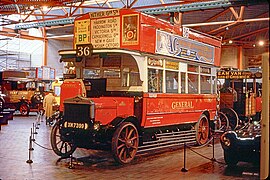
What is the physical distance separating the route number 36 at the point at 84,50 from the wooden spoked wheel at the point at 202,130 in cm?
453

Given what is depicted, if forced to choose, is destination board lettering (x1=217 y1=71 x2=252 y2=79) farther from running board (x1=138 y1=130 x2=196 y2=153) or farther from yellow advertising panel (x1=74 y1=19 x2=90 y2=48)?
yellow advertising panel (x1=74 y1=19 x2=90 y2=48)

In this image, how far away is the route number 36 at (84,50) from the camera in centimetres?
913

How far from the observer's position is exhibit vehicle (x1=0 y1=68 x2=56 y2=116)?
26.1 meters

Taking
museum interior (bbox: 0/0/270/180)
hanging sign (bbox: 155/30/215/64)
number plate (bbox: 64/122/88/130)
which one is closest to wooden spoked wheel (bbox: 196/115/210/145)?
museum interior (bbox: 0/0/270/180)

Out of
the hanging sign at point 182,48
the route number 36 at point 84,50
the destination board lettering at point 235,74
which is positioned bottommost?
the destination board lettering at point 235,74

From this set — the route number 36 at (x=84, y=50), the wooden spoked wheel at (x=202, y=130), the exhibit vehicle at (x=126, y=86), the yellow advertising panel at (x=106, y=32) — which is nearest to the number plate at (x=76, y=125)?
the exhibit vehicle at (x=126, y=86)

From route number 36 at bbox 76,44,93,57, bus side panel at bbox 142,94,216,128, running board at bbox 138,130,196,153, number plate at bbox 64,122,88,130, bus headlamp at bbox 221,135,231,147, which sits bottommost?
running board at bbox 138,130,196,153

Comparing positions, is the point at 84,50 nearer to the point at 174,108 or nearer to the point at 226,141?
the point at 174,108

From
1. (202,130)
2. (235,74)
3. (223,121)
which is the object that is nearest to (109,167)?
(202,130)

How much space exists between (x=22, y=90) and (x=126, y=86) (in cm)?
1843

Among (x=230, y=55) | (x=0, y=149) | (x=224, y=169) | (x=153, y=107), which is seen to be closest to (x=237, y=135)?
(x=224, y=169)

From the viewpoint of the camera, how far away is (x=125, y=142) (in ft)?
29.0

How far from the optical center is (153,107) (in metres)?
9.90

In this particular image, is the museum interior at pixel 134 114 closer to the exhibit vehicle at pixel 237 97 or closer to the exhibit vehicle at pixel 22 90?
the exhibit vehicle at pixel 237 97
